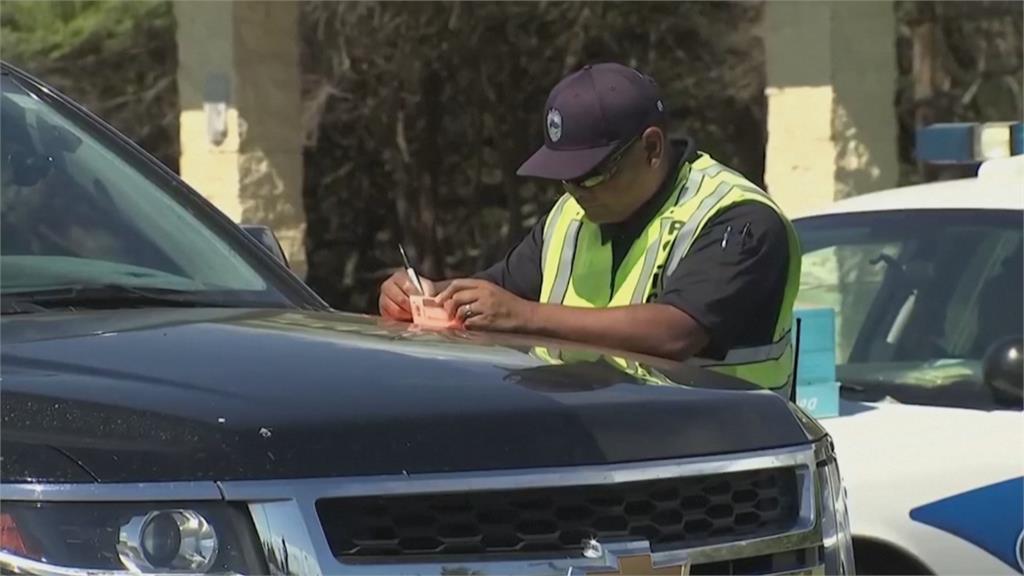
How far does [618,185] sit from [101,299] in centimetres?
119

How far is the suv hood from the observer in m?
2.41

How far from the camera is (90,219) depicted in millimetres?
3678

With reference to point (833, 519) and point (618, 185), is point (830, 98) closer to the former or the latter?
point (618, 185)

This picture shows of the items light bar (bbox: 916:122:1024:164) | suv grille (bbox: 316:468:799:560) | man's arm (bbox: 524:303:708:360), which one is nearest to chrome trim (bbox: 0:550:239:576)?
suv grille (bbox: 316:468:799:560)

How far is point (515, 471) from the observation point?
2.52m

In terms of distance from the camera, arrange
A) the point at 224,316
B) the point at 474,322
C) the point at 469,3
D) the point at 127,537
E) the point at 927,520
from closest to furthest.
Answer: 1. the point at 127,537
2. the point at 224,316
3. the point at 474,322
4. the point at 927,520
5. the point at 469,3

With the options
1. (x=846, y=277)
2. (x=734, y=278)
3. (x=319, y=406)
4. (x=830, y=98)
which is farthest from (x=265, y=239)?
(x=830, y=98)

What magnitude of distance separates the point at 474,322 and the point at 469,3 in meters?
9.68

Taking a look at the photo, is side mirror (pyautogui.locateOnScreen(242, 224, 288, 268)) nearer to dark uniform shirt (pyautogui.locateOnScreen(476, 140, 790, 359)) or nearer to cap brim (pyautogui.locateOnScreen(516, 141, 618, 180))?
cap brim (pyautogui.locateOnScreen(516, 141, 618, 180))

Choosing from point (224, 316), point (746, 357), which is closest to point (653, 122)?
point (746, 357)

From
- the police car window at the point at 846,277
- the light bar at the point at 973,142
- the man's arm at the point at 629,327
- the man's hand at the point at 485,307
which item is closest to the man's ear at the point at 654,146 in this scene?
the man's arm at the point at 629,327

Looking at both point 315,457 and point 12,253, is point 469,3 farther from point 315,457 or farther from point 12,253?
point 315,457

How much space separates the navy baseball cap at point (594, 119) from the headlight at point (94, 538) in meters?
1.72

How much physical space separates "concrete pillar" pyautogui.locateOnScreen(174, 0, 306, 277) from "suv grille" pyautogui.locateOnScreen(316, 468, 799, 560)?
8160 mm
